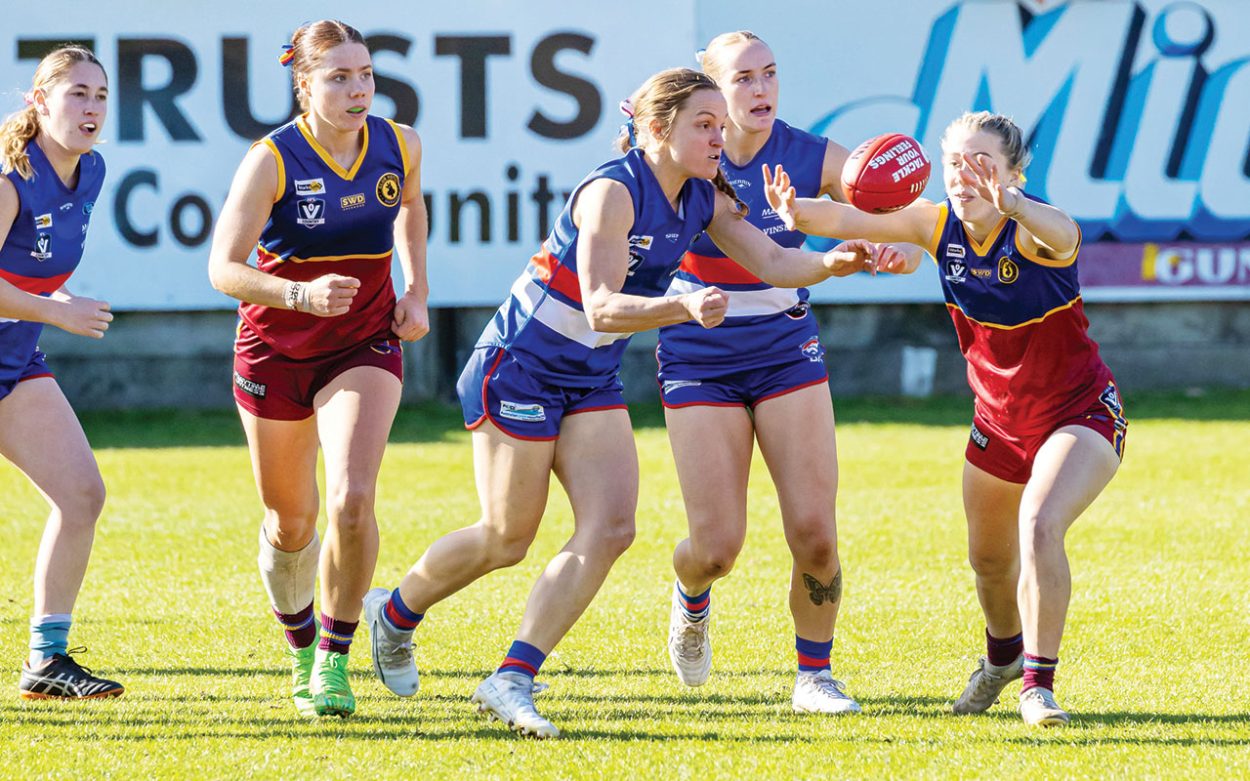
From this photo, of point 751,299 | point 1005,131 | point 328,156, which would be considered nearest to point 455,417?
point 751,299

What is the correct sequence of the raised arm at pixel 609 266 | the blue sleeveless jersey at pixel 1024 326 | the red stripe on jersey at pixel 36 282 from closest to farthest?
1. the raised arm at pixel 609 266
2. the blue sleeveless jersey at pixel 1024 326
3. the red stripe on jersey at pixel 36 282

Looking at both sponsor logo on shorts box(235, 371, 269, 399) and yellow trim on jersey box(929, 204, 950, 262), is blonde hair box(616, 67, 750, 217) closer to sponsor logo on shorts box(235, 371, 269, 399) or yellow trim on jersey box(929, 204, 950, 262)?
yellow trim on jersey box(929, 204, 950, 262)

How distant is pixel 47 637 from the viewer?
5.63 m

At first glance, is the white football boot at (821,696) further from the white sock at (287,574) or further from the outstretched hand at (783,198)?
the white sock at (287,574)

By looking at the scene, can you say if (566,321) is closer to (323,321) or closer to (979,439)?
(323,321)

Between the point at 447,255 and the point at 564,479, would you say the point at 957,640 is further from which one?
the point at 447,255

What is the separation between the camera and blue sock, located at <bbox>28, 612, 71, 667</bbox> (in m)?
5.61

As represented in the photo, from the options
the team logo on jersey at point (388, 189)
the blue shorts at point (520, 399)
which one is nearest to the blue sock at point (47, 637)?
the blue shorts at point (520, 399)

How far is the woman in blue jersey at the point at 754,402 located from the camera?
18.1ft

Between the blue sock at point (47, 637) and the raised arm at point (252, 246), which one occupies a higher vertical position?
the raised arm at point (252, 246)

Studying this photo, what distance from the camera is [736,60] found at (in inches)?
218

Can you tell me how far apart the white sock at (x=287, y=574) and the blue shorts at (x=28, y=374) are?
1.02 metres

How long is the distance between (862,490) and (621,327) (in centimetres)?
643

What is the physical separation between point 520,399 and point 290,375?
839 millimetres
